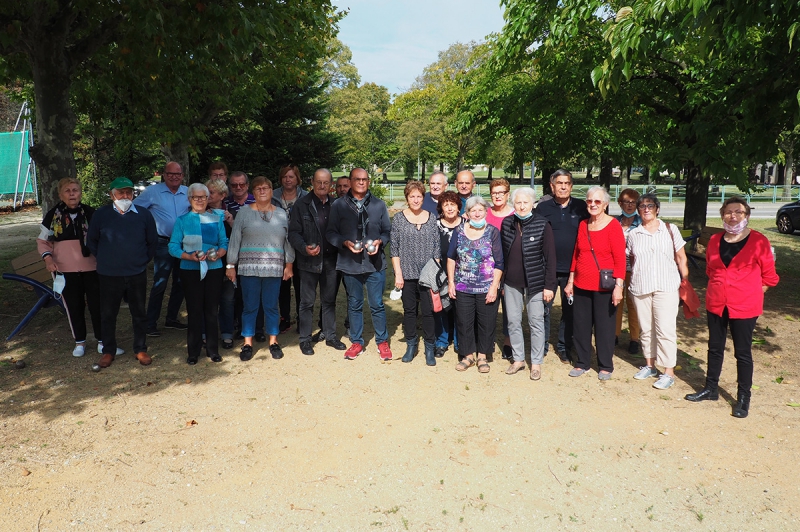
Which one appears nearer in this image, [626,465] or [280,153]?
[626,465]

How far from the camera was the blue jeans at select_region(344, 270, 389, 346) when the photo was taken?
623 centimetres

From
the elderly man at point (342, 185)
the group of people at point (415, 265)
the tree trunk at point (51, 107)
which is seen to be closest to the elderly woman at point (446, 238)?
the group of people at point (415, 265)

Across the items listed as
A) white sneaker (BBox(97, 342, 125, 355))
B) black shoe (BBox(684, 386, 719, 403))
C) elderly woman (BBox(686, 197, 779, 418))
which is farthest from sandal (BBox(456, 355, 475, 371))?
white sneaker (BBox(97, 342, 125, 355))

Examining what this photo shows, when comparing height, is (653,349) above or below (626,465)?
above

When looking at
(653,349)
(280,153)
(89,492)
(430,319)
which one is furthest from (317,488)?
(280,153)

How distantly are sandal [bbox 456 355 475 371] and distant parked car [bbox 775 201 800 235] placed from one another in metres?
16.6

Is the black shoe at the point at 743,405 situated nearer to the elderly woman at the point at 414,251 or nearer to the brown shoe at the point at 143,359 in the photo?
the elderly woman at the point at 414,251

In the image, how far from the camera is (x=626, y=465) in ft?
13.4

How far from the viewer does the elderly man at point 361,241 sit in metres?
6.08

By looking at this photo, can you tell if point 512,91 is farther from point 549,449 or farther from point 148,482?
point 148,482

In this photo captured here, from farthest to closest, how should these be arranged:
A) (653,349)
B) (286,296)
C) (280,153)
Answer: (280,153) → (286,296) → (653,349)

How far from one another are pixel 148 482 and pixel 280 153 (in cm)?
1558

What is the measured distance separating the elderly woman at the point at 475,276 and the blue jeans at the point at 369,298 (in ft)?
2.70

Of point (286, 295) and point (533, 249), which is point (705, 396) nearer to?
point (533, 249)
